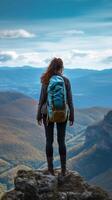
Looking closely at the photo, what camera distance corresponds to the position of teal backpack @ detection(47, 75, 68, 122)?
20.6 metres

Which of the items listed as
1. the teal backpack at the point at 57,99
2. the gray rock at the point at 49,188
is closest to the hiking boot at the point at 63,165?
the gray rock at the point at 49,188

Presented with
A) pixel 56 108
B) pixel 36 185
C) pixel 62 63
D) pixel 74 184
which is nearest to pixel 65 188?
pixel 74 184

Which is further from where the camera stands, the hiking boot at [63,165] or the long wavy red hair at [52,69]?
the hiking boot at [63,165]

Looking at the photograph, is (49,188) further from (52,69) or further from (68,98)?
(52,69)

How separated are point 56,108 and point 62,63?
7.36 feet

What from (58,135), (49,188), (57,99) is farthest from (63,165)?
(57,99)

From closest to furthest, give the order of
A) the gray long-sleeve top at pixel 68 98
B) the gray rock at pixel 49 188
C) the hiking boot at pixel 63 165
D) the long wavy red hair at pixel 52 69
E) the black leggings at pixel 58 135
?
the gray rock at pixel 49 188, the gray long-sleeve top at pixel 68 98, the long wavy red hair at pixel 52 69, the black leggings at pixel 58 135, the hiking boot at pixel 63 165

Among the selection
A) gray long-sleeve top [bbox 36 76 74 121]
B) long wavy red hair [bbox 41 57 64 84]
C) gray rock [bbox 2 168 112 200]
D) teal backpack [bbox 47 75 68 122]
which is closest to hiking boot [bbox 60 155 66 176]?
gray rock [bbox 2 168 112 200]

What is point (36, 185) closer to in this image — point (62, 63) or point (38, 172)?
point (38, 172)

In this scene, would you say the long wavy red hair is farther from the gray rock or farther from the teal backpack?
the gray rock

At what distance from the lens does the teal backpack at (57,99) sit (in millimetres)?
20641

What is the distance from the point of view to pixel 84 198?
20.2 meters

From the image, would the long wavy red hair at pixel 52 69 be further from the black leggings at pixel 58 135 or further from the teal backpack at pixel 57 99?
the black leggings at pixel 58 135

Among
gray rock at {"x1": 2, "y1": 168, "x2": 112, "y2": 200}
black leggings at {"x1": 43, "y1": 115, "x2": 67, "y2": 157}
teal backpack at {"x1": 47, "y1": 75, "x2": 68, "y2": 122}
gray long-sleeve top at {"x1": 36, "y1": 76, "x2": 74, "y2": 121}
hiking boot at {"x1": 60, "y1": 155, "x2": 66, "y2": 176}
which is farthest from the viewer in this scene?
hiking boot at {"x1": 60, "y1": 155, "x2": 66, "y2": 176}
